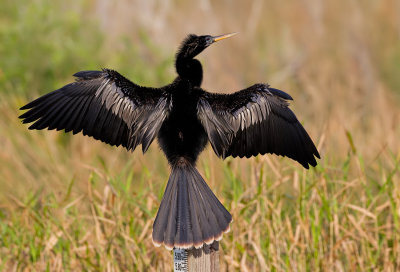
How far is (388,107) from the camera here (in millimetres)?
7531

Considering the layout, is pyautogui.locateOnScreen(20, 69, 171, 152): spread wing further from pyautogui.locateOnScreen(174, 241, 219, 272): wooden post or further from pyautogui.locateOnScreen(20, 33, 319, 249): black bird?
pyautogui.locateOnScreen(174, 241, 219, 272): wooden post

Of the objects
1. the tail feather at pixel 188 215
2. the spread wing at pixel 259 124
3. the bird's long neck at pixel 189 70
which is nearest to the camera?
the tail feather at pixel 188 215

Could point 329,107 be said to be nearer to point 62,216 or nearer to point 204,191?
point 62,216

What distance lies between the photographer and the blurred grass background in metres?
3.79

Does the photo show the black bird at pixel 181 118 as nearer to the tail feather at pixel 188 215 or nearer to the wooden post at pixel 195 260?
the tail feather at pixel 188 215

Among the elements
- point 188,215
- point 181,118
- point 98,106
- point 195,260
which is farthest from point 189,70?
point 195,260

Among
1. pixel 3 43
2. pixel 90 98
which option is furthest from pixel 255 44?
pixel 90 98

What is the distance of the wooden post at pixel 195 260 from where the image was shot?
104 inches

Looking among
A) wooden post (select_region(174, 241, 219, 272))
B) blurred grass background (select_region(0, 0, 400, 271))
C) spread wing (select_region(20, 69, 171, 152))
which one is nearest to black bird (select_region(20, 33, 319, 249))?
spread wing (select_region(20, 69, 171, 152))

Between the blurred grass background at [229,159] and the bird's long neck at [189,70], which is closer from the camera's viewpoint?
the bird's long neck at [189,70]

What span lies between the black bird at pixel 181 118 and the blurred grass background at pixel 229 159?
28.3 inches

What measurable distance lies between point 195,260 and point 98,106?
39.6 inches

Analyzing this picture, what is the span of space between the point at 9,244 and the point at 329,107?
455cm

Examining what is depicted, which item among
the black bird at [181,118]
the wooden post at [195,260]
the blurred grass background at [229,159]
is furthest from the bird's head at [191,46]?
the wooden post at [195,260]
